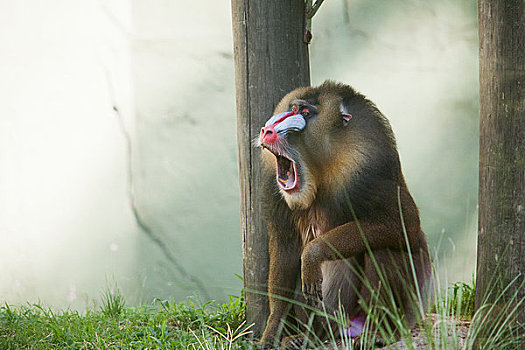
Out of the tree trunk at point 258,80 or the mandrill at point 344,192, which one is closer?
the mandrill at point 344,192

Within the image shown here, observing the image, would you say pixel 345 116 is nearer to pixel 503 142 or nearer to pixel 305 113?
pixel 305 113

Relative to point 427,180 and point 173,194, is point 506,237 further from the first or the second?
point 173,194

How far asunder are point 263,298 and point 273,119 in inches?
44.9

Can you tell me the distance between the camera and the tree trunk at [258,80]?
140 inches

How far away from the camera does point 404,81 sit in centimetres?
498

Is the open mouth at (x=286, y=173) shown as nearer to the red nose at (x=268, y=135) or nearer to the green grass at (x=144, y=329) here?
the red nose at (x=268, y=135)

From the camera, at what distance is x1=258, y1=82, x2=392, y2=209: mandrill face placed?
10.1 feet

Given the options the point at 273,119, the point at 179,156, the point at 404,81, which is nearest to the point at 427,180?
the point at 404,81

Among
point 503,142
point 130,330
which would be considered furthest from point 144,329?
point 503,142

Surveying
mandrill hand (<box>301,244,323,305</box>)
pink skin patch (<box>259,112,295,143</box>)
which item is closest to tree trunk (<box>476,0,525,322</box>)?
mandrill hand (<box>301,244,323,305</box>)

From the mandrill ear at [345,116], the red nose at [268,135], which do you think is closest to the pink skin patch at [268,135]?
the red nose at [268,135]

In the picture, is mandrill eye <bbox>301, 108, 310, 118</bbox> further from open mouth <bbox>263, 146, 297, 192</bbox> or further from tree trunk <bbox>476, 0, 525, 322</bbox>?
tree trunk <bbox>476, 0, 525, 322</bbox>

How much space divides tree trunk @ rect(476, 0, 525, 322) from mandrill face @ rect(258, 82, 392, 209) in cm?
50

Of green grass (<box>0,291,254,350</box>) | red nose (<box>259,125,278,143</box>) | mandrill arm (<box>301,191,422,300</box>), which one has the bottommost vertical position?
green grass (<box>0,291,254,350</box>)
